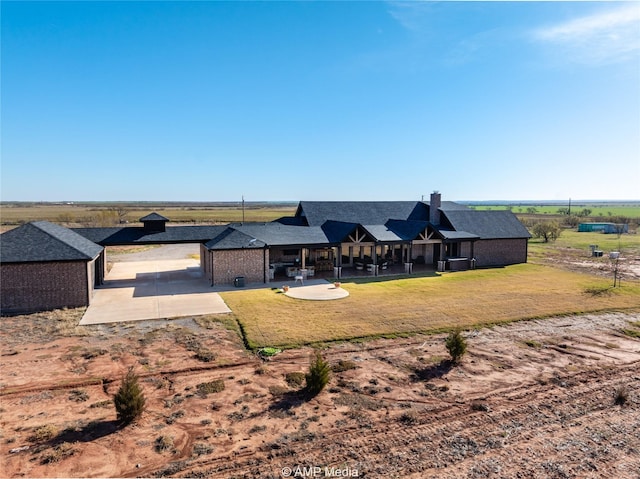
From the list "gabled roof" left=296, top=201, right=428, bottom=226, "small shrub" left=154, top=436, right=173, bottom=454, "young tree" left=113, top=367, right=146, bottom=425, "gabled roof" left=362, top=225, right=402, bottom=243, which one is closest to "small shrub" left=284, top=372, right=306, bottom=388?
"small shrub" left=154, top=436, right=173, bottom=454

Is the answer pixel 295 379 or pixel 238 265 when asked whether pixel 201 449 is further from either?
pixel 238 265

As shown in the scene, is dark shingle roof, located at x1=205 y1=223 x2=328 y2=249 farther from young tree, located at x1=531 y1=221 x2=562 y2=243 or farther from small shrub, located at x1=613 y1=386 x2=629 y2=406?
young tree, located at x1=531 y1=221 x2=562 y2=243

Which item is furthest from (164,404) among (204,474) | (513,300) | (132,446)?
(513,300)

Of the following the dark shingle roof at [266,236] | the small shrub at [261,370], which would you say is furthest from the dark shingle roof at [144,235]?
the small shrub at [261,370]

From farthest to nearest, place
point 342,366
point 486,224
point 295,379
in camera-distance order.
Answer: point 486,224 < point 342,366 < point 295,379

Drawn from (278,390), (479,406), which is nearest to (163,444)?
(278,390)
